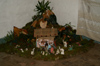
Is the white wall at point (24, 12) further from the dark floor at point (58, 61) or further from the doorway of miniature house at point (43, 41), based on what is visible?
the doorway of miniature house at point (43, 41)

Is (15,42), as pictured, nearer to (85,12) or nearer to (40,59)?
(40,59)

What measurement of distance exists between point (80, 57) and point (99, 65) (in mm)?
608

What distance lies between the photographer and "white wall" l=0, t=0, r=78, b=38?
204 inches

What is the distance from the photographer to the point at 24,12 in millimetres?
5965

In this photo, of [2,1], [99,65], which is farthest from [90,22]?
[2,1]

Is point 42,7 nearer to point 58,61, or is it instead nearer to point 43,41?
point 43,41

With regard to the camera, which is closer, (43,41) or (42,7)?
(43,41)

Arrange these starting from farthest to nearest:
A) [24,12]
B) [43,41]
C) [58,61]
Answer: [24,12]
[43,41]
[58,61]

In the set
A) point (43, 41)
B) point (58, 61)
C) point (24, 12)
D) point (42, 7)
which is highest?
point (42, 7)

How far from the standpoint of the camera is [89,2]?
14.6 feet

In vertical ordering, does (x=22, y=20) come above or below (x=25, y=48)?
above

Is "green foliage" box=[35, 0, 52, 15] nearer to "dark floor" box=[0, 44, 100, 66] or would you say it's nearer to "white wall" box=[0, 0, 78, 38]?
"white wall" box=[0, 0, 78, 38]

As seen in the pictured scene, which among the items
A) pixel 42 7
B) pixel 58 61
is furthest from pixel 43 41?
pixel 42 7

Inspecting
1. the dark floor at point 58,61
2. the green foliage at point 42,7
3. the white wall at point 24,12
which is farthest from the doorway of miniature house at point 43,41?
the green foliage at point 42,7
